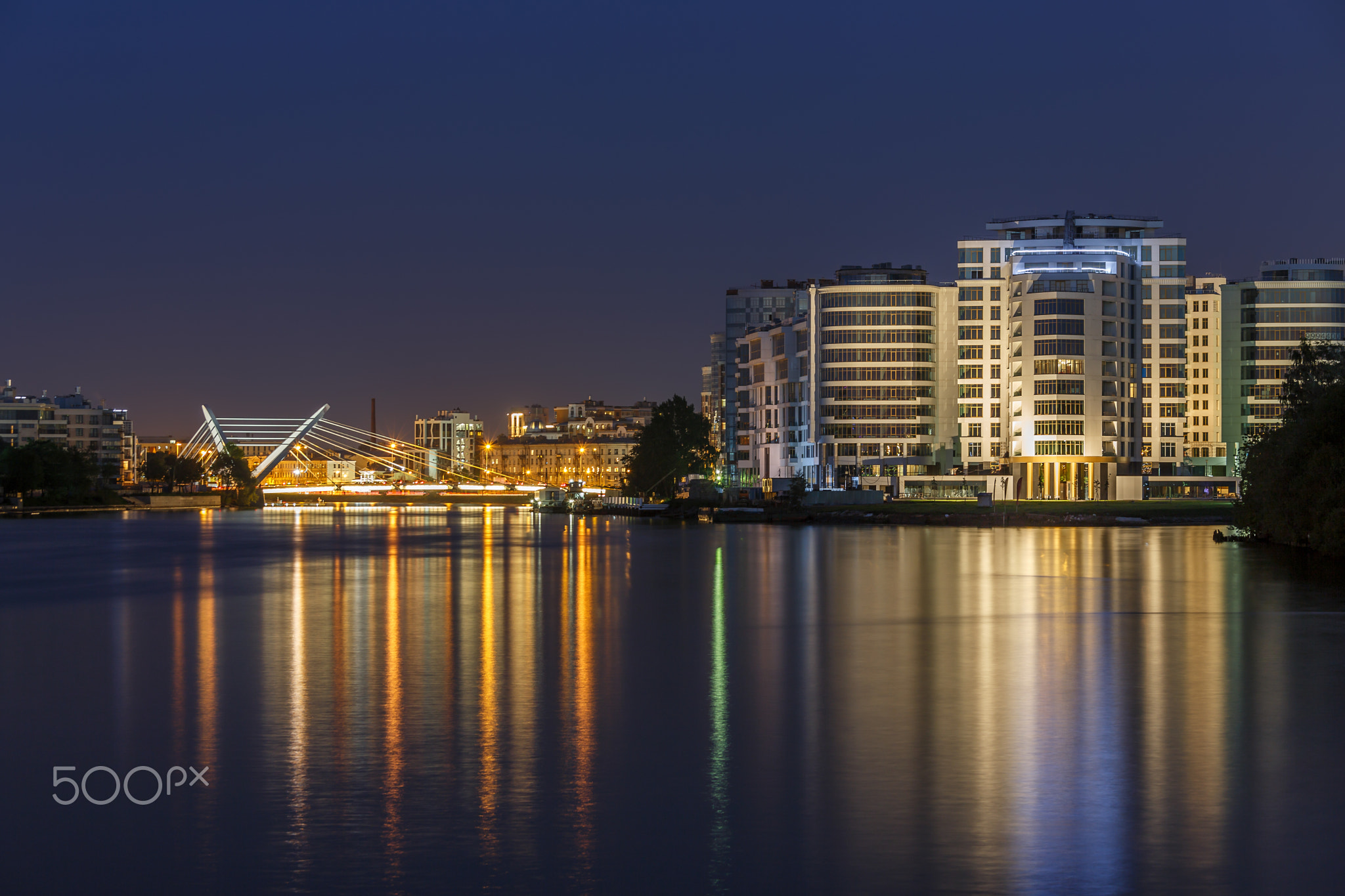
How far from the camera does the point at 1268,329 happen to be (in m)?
121

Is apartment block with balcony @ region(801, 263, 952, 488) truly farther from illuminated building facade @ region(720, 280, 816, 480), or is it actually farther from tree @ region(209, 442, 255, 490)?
tree @ region(209, 442, 255, 490)

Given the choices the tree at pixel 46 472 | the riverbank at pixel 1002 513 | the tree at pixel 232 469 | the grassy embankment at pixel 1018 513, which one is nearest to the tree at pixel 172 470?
the tree at pixel 232 469

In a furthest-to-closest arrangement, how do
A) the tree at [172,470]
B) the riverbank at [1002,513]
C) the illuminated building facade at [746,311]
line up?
1. the tree at [172,470]
2. the illuminated building facade at [746,311]
3. the riverbank at [1002,513]

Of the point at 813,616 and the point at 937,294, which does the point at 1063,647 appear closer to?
the point at 813,616

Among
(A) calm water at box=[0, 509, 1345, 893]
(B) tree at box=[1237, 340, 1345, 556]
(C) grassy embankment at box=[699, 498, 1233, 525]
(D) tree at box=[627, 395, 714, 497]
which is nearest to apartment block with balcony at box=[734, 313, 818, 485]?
(D) tree at box=[627, 395, 714, 497]

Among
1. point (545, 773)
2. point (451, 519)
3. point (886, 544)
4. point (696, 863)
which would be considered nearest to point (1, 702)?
point (545, 773)

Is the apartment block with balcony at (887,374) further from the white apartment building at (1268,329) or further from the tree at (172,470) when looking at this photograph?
the tree at (172,470)

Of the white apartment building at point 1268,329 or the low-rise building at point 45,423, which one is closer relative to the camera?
the white apartment building at point 1268,329

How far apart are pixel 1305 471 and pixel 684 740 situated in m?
41.6

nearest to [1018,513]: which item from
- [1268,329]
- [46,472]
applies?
[1268,329]

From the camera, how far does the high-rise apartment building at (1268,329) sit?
119438mm

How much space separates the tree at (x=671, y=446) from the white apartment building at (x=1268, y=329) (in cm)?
4853

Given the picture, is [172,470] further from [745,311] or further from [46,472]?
[745,311]

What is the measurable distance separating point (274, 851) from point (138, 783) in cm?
340
